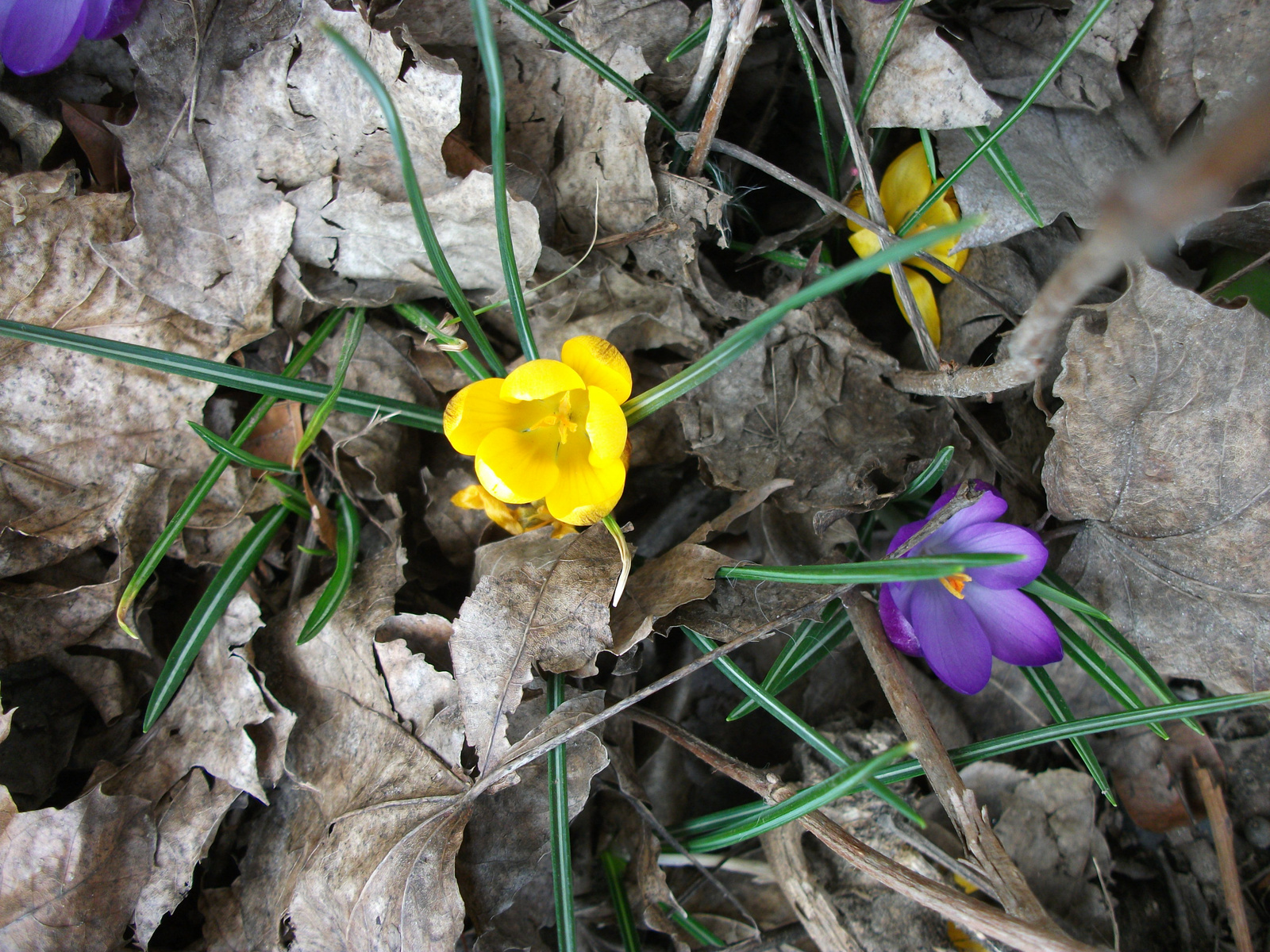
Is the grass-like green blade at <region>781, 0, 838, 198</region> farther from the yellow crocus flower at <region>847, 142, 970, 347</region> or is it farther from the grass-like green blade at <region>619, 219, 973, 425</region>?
the grass-like green blade at <region>619, 219, 973, 425</region>

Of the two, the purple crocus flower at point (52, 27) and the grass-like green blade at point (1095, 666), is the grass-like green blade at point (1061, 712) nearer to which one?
the grass-like green blade at point (1095, 666)

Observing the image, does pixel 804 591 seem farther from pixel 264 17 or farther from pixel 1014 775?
pixel 264 17

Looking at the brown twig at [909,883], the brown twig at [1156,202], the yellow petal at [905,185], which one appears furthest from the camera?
the yellow petal at [905,185]

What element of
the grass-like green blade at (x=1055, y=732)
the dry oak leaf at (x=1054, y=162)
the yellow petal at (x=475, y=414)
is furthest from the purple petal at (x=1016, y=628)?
the yellow petal at (x=475, y=414)

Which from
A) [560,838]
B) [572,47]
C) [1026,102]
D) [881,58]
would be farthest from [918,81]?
[560,838]

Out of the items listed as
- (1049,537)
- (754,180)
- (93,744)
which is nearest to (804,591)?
(1049,537)

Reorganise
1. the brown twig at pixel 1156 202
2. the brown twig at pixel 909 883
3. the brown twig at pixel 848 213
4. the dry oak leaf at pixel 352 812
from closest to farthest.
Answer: the brown twig at pixel 1156 202, the brown twig at pixel 909 883, the dry oak leaf at pixel 352 812, the brown twig at pixel 848 213

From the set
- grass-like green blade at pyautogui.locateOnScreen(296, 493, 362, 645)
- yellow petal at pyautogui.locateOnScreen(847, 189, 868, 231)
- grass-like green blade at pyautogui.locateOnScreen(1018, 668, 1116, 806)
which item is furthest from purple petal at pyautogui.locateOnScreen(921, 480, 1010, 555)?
grass-like green blade at pyautogui.locateOnScreen(296, 493, 362, 645)
